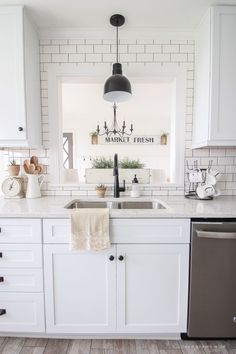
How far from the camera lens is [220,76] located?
61.2 inches

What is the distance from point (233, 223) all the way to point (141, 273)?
67cm

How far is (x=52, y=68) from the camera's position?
1911 millimetres

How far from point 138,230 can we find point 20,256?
2.62ft

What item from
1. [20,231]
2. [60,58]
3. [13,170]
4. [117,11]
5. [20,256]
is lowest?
[20,256]

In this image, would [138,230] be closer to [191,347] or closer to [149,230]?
[149,230]

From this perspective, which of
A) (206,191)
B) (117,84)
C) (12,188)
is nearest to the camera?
(117,84)

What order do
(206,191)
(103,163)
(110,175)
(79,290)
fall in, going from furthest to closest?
(103,163) < (110,175) < (206,191) < (79,290)

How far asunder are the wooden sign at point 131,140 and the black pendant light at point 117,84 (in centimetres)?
347

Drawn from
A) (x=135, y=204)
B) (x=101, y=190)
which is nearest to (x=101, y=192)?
(x=101, y=190)

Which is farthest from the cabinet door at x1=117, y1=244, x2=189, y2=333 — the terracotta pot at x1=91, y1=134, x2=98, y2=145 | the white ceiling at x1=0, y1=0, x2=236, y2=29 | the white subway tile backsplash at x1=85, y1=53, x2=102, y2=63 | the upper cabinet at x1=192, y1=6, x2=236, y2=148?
the terracotta pot at x1=91, y1=134, x2=98, y2=145

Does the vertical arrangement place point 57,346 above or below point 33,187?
below

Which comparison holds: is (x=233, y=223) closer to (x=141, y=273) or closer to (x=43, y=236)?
(x=141, y=273)

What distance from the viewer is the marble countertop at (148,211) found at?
1354mm

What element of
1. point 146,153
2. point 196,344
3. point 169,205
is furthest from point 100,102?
point 196,344
